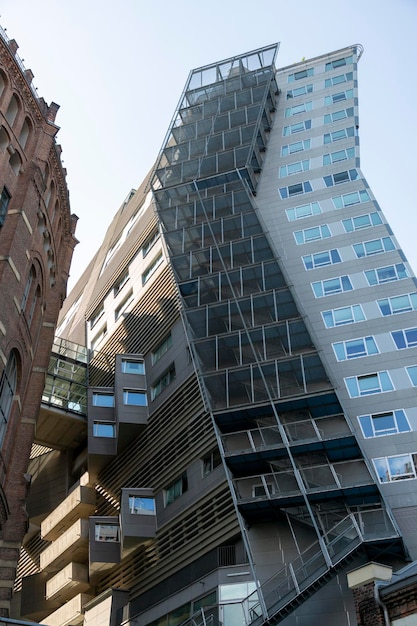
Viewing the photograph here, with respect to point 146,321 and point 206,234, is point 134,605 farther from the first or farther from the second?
point 206,234

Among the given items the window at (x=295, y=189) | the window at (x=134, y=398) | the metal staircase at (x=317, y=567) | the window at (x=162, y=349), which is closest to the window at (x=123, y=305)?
the window at (x=162, y=349)

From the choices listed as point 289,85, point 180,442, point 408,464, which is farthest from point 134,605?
point 289,85

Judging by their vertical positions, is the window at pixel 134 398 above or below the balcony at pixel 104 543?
above

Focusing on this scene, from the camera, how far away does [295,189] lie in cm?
4891

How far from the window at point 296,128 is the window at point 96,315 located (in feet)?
65.7

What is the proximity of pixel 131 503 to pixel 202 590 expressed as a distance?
7296 mm

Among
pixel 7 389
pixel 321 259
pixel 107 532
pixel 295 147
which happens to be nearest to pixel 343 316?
pixel 321 259

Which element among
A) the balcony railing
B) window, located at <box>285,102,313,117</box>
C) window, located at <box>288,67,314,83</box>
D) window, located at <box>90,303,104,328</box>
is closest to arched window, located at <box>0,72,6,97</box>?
the balcony railing

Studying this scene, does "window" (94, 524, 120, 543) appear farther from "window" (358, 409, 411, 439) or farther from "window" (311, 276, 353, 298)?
"window" (311, 276, 353, 298)

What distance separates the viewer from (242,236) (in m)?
43.8

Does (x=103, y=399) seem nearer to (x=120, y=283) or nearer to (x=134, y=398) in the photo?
(x=134, y=398)

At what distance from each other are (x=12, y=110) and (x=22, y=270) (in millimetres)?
Result: 8535

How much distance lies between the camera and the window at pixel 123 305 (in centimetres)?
4981

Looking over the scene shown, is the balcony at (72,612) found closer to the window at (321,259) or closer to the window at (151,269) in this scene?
the window at (151,269)
